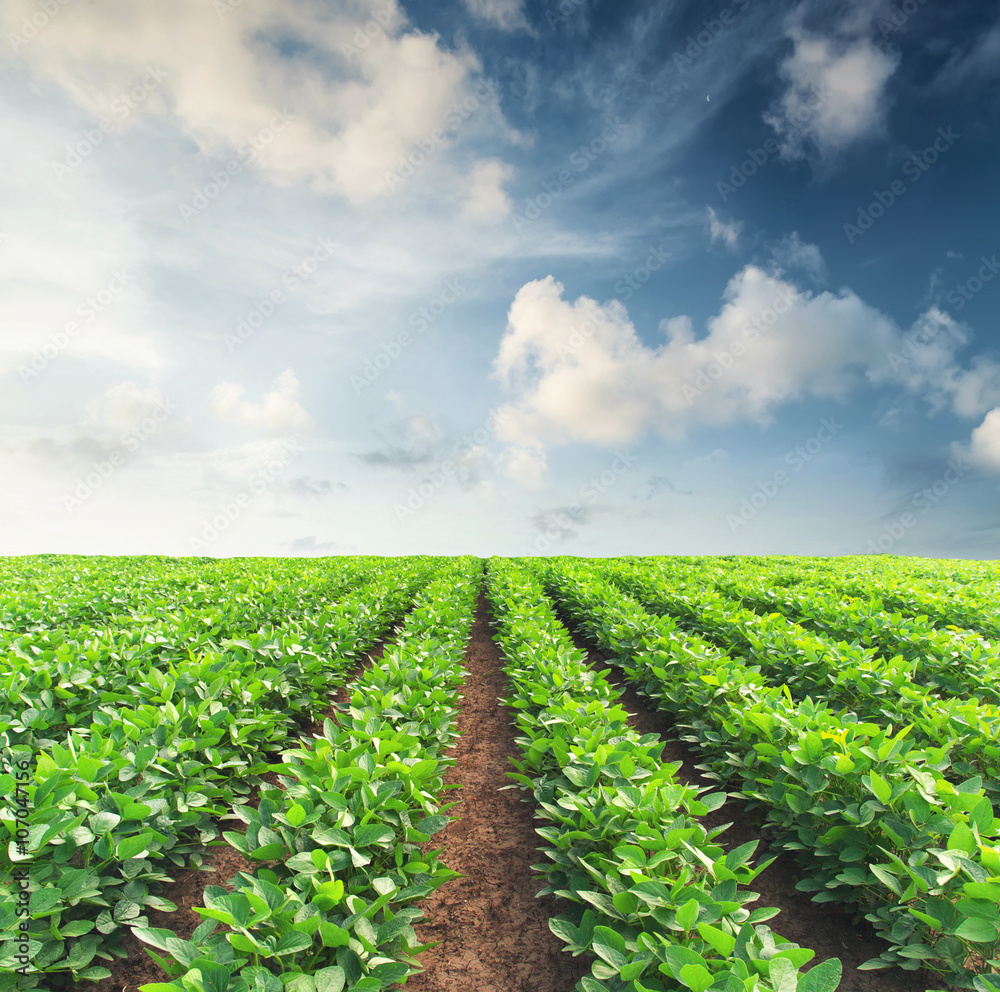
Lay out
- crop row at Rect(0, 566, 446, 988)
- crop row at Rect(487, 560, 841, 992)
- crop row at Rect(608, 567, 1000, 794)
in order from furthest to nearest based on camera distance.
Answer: crop row at Rect(608, 567, 1000, 794) < crop row at Rect(0, 566, 446, 988) < crop row at Rect(487, 560, 841, 992)

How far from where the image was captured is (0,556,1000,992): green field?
2207 millimetres

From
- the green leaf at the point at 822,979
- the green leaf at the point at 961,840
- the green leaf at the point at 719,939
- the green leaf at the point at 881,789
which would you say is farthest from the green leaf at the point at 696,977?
the green leaf at the point at 881,789

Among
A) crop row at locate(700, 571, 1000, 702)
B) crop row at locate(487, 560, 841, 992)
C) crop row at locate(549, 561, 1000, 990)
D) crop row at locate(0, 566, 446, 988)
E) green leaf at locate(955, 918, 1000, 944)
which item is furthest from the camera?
crop row at locate(700, 571, 1000, 702)

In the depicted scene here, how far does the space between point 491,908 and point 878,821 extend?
2.60 meters

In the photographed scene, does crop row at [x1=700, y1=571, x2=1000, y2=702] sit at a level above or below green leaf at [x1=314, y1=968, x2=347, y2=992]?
above

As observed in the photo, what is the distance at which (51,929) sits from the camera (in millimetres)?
2590

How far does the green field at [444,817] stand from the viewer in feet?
7.24

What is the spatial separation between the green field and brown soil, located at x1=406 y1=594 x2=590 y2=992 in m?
0.10

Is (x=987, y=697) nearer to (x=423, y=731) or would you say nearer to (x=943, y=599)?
(x=943, y=599)

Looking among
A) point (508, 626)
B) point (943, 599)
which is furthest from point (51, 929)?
point (943, 599)

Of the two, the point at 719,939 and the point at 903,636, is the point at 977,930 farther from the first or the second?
the point at 903,636

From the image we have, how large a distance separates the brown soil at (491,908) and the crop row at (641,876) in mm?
254

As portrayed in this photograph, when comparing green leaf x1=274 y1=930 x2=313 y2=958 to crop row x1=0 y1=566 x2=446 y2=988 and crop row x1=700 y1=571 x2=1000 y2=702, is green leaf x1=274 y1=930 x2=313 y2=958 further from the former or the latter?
crop row x1=700 y1=571 x2=1000 y2=702

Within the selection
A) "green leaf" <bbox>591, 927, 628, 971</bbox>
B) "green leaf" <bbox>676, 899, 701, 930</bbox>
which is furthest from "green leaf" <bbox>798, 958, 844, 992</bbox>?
"green leaf" <bbox>591, 927, 628, 971</bbox>
